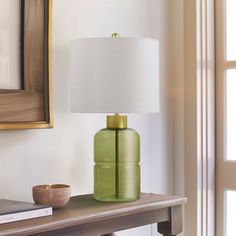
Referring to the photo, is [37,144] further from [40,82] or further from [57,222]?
[57,222]

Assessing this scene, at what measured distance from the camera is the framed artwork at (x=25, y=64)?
1.56 meters

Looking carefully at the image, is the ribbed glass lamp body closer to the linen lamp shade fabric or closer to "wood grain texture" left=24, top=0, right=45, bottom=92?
the linen lamp shade fabric

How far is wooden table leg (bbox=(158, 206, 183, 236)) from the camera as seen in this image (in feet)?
5.50

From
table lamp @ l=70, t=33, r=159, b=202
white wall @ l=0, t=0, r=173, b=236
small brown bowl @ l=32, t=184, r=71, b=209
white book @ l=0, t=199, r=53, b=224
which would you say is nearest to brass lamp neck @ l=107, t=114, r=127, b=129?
table lamp @ l=70, t=33, r=159, b=202

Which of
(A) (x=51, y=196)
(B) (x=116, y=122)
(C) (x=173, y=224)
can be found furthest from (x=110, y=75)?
(C) (x=173, y=224)

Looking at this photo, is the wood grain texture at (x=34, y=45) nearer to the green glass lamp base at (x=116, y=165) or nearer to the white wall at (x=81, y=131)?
the white wall at (x=81, y=131)

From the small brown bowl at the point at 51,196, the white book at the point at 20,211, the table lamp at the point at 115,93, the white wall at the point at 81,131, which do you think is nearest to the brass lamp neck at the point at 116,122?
the table lamp at the point at 115,93

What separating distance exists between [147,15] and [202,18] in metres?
0.22

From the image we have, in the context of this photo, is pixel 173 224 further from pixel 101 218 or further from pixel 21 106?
pixel 21 106

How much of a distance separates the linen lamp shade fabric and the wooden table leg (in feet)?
1.05

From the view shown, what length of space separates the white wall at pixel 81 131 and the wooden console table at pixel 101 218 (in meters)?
0.15

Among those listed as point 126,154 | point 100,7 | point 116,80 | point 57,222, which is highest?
point 100,7

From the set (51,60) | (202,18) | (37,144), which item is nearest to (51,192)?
(37,144)

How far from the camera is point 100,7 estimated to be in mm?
1912
